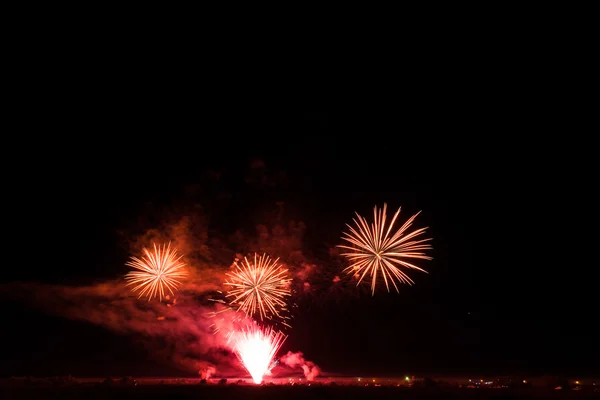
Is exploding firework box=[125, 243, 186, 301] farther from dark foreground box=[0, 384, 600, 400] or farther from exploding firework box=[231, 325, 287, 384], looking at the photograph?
dark foreground box=[0, 384, 600, 400]

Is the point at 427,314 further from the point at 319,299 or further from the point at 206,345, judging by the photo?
the point at 206,345

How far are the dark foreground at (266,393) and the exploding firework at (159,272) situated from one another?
530 cm

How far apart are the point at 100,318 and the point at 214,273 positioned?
165 inches

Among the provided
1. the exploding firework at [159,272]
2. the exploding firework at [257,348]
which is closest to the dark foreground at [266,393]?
the exploding firework at [257,348]

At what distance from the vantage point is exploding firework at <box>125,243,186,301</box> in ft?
59.8

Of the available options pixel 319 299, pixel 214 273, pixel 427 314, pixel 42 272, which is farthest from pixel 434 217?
pixel 42 272

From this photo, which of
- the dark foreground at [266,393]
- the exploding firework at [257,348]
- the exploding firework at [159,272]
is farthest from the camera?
the exploding firework at [159,272]

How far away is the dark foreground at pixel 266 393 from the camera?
12289mm

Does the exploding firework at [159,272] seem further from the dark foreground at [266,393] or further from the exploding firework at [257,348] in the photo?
the dark foreground at [266,393]

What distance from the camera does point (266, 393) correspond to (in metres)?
12.5

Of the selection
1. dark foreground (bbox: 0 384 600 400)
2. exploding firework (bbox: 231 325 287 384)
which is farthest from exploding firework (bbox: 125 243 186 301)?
dark foreground (bbox: 0 384 600 400)

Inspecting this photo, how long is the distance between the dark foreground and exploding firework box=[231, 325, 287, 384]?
255 centimetres

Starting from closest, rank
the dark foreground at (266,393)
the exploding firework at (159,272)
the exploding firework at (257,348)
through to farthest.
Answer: the dark foreground at (266,393)
the exploding firework at (257,348)
the exploding firework at (159,272)

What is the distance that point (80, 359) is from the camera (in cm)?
1823
